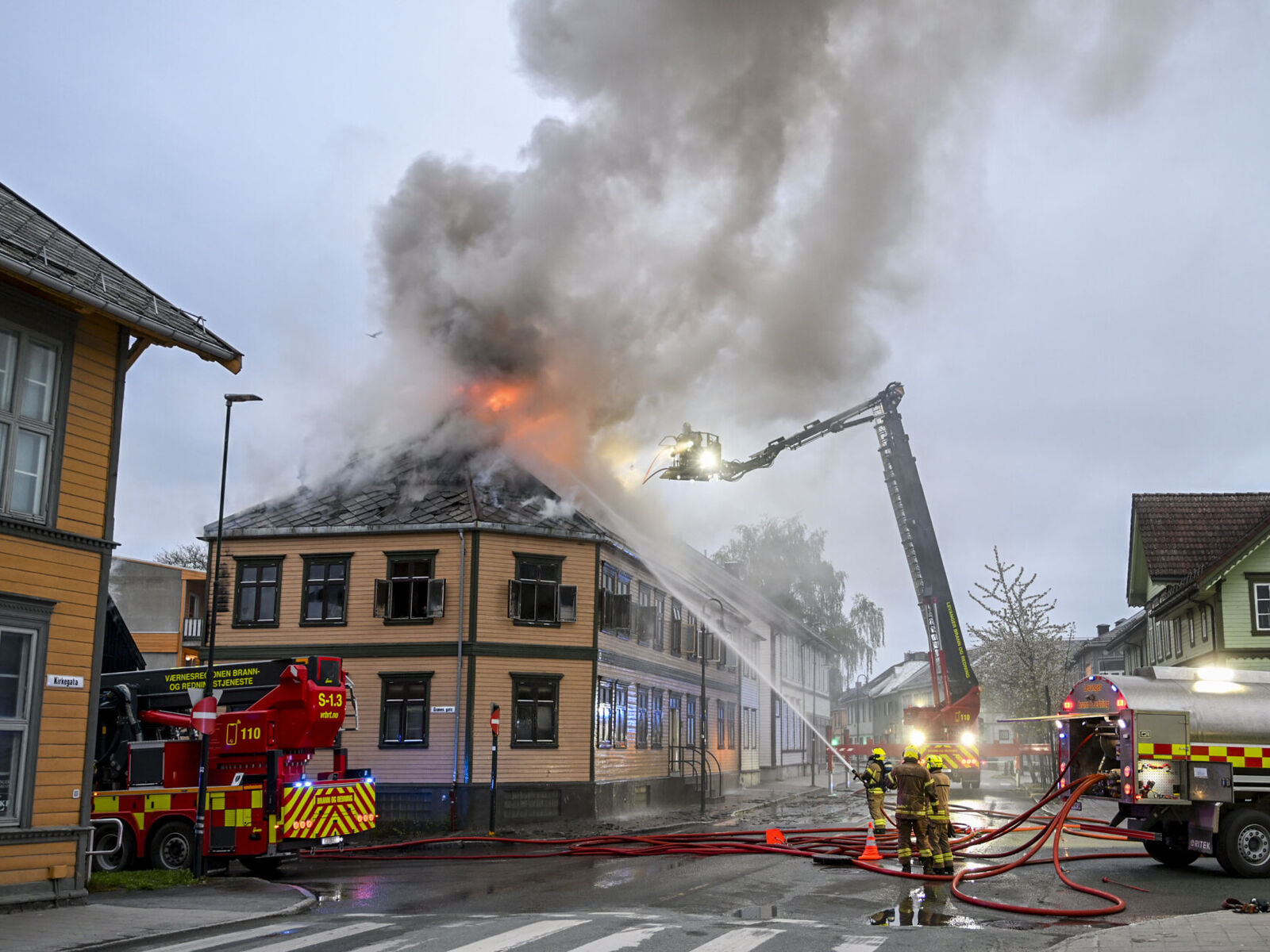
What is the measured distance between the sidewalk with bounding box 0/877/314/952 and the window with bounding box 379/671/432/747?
11.7 m

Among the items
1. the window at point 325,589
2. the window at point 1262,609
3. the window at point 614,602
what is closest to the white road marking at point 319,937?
the window at point 325,589

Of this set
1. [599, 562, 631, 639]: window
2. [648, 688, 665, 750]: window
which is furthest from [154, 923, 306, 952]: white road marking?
[648, 688, 665, 750]: window

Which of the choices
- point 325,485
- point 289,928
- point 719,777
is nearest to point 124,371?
point 289,928

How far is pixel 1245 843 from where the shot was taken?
1515cm

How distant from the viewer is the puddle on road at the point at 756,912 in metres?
11.7

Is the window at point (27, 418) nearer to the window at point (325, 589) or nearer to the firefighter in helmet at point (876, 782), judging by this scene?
the firefighter in helmet at point (876, 782)

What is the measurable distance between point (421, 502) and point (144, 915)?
17.1 meters

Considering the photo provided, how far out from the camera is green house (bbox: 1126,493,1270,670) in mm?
32812

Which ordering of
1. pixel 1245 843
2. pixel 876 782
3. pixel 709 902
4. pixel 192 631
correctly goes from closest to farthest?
pixel 709 902, pixel 1245 843, pixel 876 782, pixel 192 631

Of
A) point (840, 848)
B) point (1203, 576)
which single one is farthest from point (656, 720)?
point (840, 848)

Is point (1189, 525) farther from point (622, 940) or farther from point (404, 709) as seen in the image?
point (622, 940)

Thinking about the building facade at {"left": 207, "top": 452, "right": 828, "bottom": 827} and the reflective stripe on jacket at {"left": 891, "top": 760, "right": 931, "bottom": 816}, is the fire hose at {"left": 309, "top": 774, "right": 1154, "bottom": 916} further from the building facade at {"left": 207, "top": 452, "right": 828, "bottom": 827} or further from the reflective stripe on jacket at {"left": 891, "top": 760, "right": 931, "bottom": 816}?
the building facade at {"left": 207, "top": 452, "right": 828, "bottom": 827}

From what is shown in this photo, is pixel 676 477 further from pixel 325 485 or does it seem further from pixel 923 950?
pixel 923 950

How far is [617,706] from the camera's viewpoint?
99.1ft
